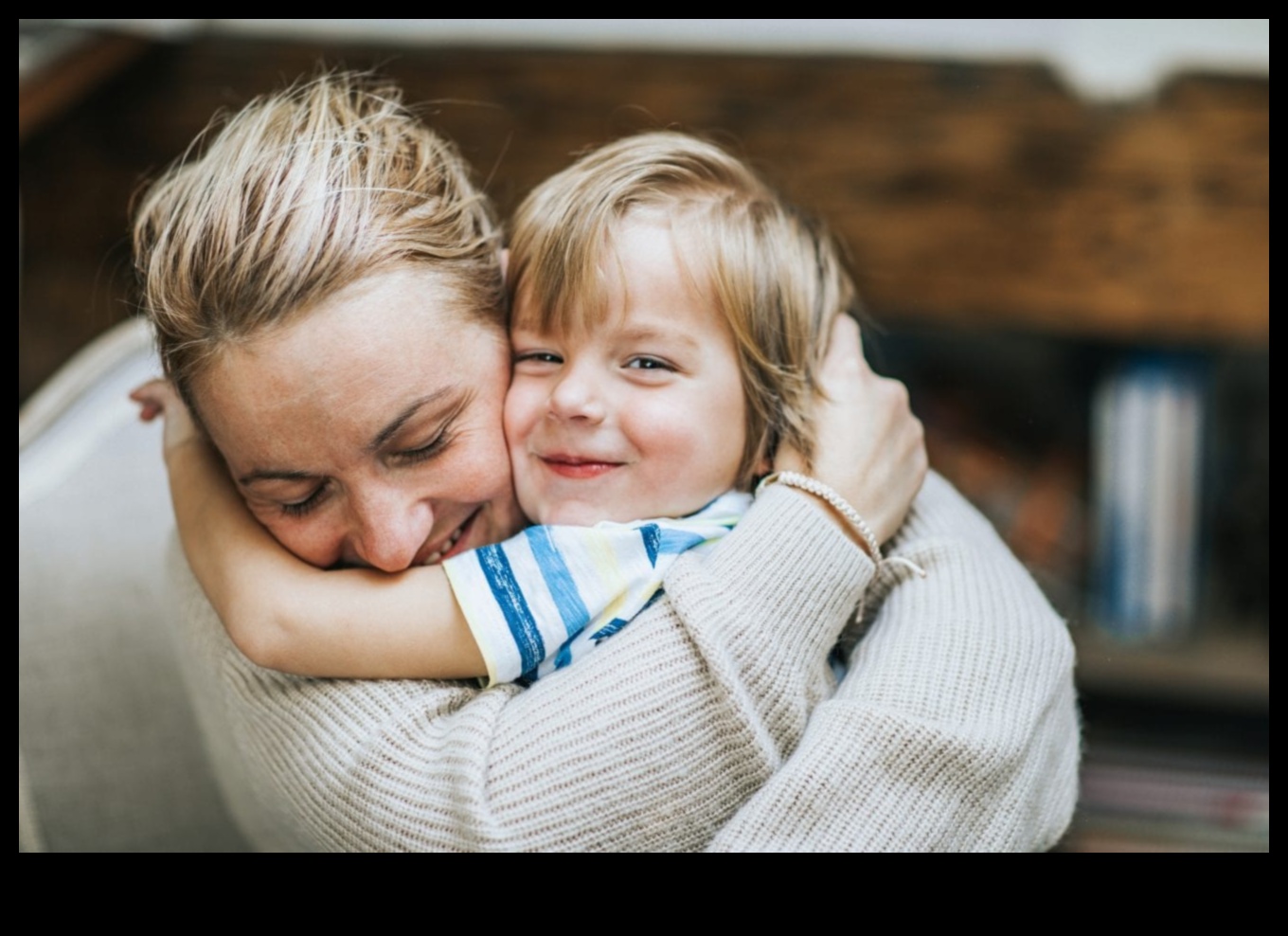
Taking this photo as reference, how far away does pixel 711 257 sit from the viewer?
81 centimetres

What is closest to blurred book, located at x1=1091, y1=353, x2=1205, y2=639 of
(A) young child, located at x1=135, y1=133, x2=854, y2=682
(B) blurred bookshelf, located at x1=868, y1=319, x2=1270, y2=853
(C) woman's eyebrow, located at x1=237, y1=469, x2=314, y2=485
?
(B) blurred bookshelf, located at x1=868, y1=319, x2=1270, y2=853

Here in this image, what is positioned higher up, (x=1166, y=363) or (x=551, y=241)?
(x=551, y=241)

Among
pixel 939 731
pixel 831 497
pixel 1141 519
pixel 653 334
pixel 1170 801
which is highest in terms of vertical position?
pixel 653 334

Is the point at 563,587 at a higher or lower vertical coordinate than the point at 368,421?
lower

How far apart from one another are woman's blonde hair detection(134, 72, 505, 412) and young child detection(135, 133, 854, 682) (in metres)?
0.06

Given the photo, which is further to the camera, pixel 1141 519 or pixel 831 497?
pixel 1141 519

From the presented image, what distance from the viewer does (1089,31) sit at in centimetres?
146

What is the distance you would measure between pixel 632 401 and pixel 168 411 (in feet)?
1.31

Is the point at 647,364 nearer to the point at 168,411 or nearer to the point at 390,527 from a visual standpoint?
the point at 390,527

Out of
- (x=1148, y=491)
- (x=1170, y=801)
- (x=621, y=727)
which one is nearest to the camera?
(x=621, y=727)

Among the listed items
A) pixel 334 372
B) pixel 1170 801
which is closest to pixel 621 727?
pixel 334 372

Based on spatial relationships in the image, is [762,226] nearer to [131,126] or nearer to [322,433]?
[322,433]
